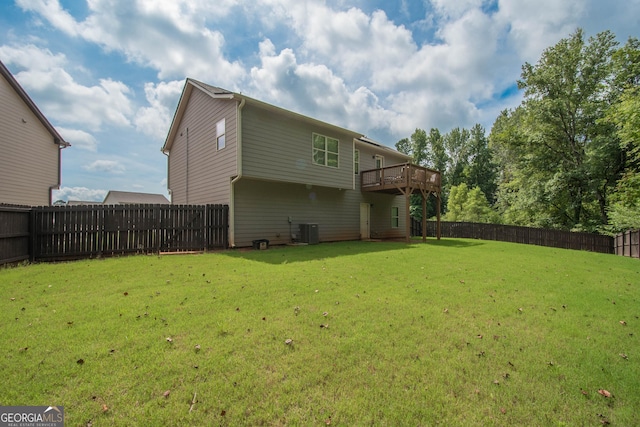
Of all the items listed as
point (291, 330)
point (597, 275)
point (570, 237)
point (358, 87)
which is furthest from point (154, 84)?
point (570, 237)

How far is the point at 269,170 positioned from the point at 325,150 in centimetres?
342

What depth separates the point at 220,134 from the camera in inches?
427

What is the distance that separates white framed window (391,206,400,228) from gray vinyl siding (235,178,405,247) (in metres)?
1.58

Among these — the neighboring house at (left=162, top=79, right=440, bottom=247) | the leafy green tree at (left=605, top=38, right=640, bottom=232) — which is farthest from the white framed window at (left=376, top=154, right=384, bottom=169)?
the leafy green tree at (left=605, top=38, right=640, bottom=232)

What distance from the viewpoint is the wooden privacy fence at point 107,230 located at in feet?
23.9

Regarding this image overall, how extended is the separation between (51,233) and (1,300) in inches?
188

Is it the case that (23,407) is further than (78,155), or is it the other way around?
(78,155)

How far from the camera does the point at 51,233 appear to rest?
7.61m

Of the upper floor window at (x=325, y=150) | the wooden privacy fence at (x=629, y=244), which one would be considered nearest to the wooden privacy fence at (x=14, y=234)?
the upper floor window at (x=325, y=150)

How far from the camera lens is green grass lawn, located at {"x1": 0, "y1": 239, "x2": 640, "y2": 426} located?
6.18 feet

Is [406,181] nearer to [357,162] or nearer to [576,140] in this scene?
[357,162]

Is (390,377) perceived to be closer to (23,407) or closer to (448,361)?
(448,361)

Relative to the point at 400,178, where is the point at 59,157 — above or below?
above

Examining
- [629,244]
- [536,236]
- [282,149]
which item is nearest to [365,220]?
[282,149]
